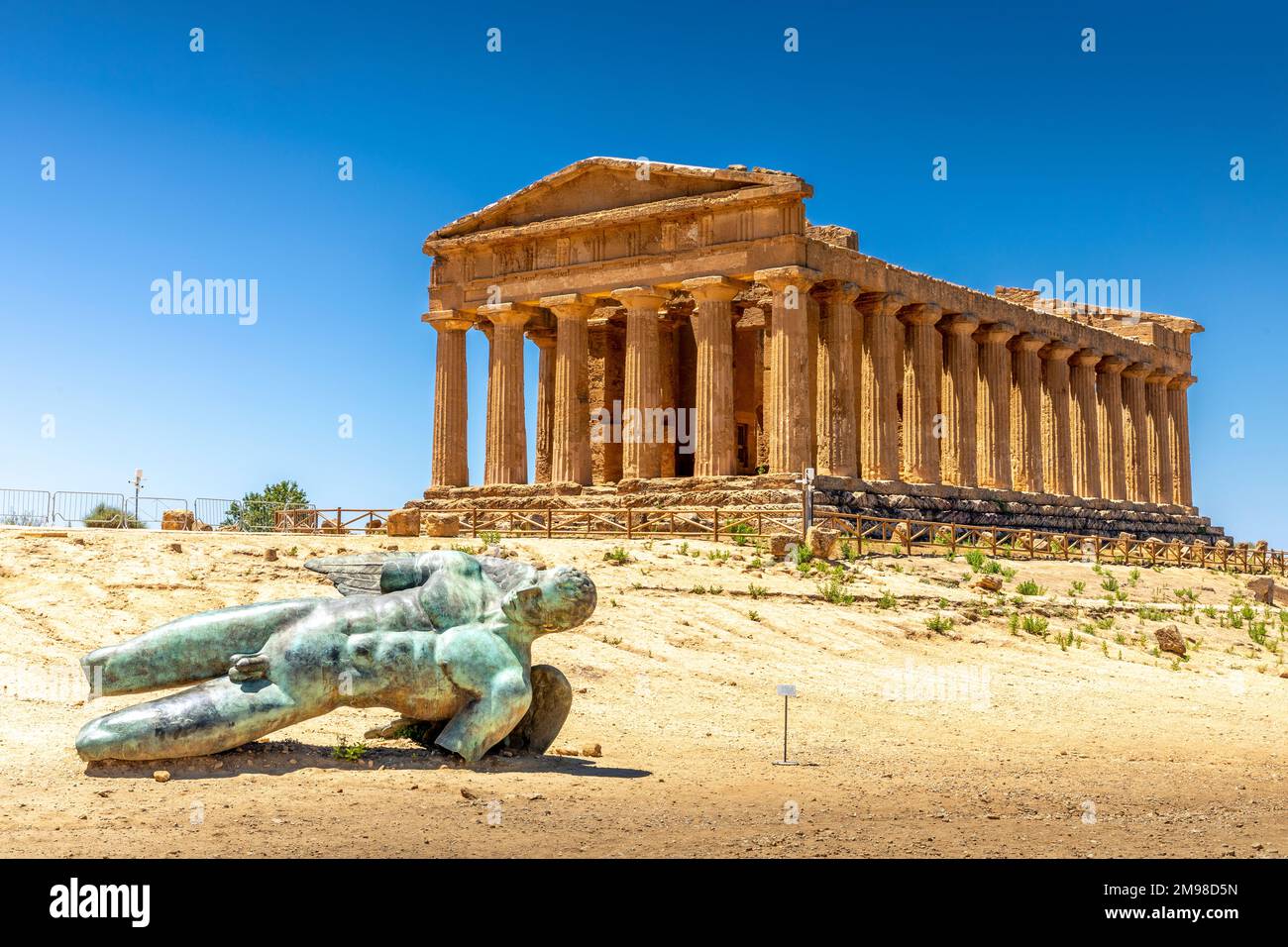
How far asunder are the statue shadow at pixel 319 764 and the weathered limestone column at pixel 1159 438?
169ft

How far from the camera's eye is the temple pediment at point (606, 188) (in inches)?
1510

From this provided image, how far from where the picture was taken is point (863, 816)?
10688mm

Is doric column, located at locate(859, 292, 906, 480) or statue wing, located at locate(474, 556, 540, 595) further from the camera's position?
doric column, located at locate(859, 292, 906, 480)

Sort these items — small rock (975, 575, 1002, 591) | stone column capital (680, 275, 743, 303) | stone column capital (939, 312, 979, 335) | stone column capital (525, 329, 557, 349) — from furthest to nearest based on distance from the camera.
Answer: stone column capital (525, 329, 557, 349) → stone column capital (939, 312, 979, 335) → stone column capital (680, 275, 743, 303) → small rock (975, 575, 1002, 591)

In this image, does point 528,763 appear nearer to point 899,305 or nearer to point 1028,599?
point 1028,599

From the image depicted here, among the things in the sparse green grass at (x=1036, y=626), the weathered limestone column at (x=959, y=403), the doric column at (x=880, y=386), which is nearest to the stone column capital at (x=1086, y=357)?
the weathered limestone column at (x=959, y=403)

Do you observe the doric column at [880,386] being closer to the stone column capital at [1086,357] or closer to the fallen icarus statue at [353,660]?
the stone column capital at [1086,357]

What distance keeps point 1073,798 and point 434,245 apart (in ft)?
117

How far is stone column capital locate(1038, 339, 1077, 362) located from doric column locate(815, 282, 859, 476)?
1410 cm

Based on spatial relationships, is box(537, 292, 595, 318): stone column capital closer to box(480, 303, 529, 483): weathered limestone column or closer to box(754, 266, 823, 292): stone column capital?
box(480, 303, 529, 483): weathered limestone column

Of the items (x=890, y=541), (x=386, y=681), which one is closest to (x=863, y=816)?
(x=386, y=681)

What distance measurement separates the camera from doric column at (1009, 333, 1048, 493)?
160ft

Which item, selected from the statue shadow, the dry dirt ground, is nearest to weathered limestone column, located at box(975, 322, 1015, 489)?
the dry dirt ground

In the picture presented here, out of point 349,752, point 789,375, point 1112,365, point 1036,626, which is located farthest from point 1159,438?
point 349,752
